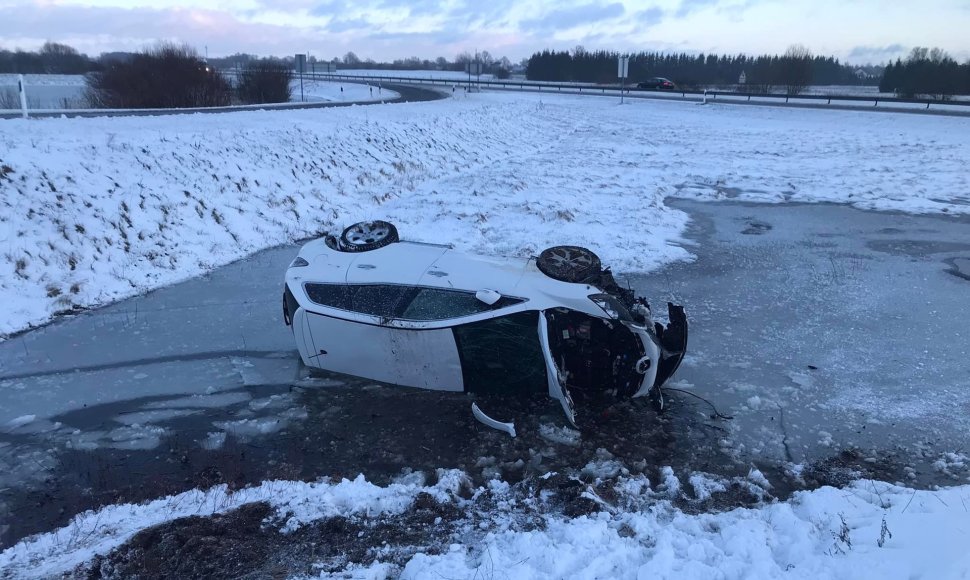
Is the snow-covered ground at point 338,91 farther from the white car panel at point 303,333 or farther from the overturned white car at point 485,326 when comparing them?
the overturned white car at point 485,326

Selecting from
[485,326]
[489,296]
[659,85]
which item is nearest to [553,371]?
[485,326]

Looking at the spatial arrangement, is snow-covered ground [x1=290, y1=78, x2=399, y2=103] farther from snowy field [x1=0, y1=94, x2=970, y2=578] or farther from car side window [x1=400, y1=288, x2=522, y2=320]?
car side window [x1=400, y1=288, x2=522, y2=320]

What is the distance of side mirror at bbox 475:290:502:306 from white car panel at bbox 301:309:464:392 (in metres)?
0.49

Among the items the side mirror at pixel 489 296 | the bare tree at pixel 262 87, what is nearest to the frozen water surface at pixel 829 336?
the side mirror at pixel 489 296

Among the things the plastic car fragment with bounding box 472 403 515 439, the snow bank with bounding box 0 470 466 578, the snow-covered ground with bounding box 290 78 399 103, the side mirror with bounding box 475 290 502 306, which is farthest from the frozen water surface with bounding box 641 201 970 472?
the snow-covered ground with bounding box 290 78 399 103

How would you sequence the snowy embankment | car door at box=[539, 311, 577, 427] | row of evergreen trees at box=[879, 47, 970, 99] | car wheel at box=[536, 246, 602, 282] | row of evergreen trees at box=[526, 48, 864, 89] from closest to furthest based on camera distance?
1. the snowy embankment
2. car door at box=[539, 311, 577, 427]
3. car wheel at box=[536, 246, 602, 282]
4. row of evergreen trees at box=[879, 47, 970, 99]
5. row of evergreen trees at box=[526, 48, 864, 89]

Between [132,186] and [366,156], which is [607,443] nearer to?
[132,186]

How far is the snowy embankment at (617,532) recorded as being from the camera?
13.5ft

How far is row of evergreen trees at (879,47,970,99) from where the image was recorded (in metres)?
56.8

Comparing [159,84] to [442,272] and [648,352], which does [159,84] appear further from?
[648,352]

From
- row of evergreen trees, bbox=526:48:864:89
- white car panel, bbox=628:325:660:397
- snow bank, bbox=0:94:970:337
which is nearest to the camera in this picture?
white car panel, bbox=628:325:660:397

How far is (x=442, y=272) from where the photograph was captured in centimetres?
679

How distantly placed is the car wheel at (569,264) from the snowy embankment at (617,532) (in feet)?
7.35

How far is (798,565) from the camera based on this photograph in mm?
4125
